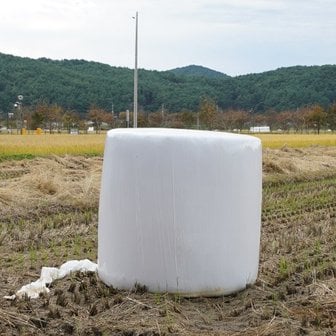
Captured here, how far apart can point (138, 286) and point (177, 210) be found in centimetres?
64

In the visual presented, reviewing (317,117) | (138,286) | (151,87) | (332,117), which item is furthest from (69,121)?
(138,286)

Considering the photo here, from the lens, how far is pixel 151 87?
76.0 m

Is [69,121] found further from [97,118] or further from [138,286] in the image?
[138,286]

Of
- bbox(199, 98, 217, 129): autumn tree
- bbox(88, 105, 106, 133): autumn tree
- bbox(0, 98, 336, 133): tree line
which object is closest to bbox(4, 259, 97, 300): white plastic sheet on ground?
bbox(0, 98, 336, 133): tree line

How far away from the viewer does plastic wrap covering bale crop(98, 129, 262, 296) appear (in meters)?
4.42

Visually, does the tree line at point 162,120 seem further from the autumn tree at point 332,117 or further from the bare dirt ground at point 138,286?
the bare dirt ground at point 138,286

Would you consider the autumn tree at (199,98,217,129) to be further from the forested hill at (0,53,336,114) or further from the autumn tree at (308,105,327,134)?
the forested hill at (0,53,336,114)

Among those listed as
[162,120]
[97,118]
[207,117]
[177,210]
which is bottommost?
[177,210]

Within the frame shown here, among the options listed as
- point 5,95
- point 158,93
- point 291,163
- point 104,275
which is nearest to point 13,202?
point 104,275

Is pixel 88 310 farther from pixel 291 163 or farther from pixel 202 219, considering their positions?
pixel 291 163

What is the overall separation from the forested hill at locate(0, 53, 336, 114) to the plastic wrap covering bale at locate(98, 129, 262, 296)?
61821 millimetres

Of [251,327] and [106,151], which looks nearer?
[251,327]

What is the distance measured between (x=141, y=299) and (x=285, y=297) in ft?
3.64

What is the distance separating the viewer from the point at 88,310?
419 cm
